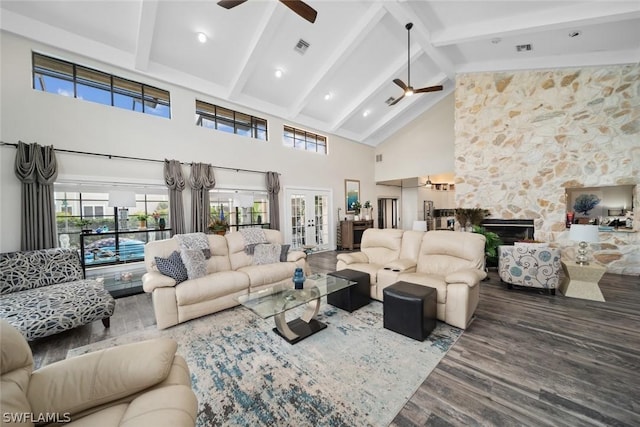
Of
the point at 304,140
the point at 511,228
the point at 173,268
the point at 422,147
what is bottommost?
the point at 173,268

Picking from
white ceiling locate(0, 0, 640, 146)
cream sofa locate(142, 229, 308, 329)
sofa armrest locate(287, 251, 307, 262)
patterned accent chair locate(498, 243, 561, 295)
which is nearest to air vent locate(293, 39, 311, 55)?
white ceiling locate(0, 0, 640, 146)

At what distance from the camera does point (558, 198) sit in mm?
5078

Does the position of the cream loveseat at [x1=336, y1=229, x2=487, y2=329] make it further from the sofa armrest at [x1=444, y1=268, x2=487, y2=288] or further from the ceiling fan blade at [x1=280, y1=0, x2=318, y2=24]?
the ceiling fan blade at [x1=280, y1=0, x2=318, y2=24]

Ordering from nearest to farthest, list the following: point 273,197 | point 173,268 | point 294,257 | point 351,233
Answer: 1. point 173,268
2. point 294,257
3. point 273,197
4. point 351,233

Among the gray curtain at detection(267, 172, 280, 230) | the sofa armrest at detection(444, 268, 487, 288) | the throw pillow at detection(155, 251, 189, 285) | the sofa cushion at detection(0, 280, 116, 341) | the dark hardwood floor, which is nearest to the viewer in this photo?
the dark hardwood floor

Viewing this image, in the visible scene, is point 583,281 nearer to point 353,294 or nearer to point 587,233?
point 587,233

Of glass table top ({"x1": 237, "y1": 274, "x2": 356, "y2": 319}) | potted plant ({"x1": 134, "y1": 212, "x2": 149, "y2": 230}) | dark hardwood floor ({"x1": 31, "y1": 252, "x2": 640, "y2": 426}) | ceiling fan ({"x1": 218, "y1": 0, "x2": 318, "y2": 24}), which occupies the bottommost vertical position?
dark hardwood floor ({"x1": 31, "y1": 252, "x2": 640, "y2": 426})

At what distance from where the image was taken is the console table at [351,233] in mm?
7824

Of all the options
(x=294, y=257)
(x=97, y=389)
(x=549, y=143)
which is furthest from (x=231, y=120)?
(x=549, y=143)

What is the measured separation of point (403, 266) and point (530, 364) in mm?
1522

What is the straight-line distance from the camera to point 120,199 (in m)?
3.67

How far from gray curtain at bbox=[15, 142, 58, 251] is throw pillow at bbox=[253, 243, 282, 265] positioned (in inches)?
121

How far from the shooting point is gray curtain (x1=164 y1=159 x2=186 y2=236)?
4727 millimetres

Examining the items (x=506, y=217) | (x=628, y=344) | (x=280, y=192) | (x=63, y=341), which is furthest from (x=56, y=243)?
(x=506, y=217)
